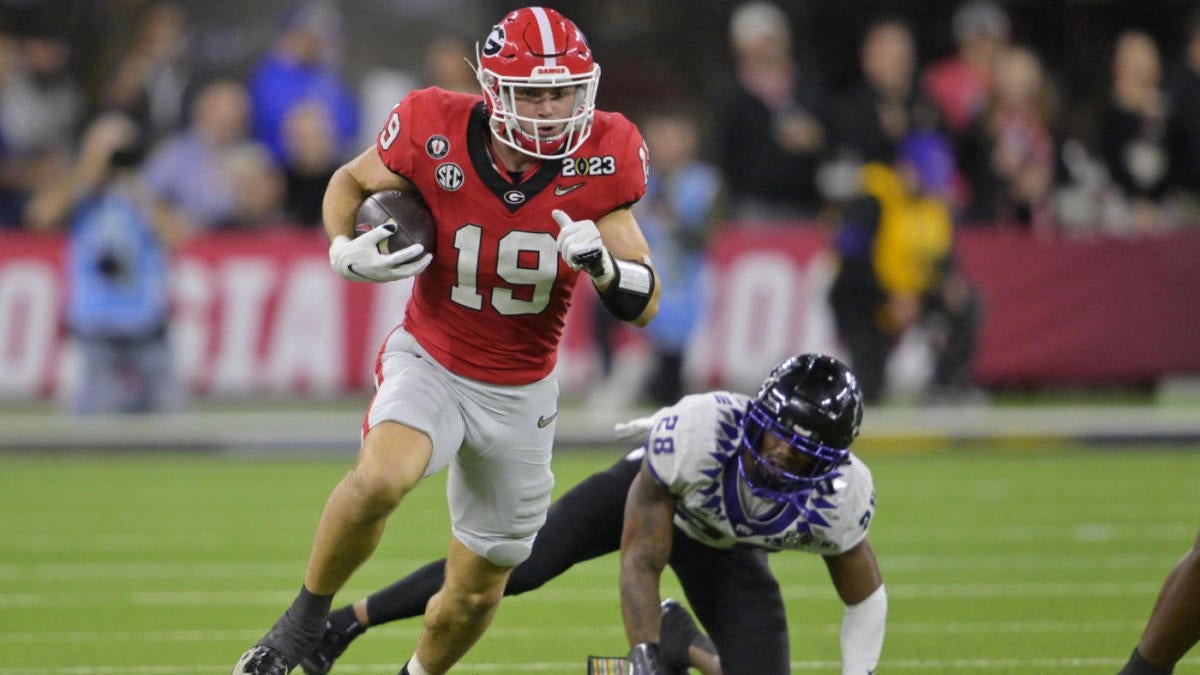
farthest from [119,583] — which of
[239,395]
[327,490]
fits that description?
[239,395]

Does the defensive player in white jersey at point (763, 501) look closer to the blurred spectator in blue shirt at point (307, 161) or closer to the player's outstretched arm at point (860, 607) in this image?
the player's outstretched arm at point (860, 607)

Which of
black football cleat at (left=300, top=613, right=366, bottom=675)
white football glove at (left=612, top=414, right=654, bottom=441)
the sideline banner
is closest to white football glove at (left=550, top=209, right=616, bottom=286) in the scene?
white football glove at (left=612, top=414, right=654, bottom=441)

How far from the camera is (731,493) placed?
4.17m

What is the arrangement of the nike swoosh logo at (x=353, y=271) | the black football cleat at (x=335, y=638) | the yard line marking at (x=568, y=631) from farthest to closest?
the yard line marking at (x=568, y=631)
the black football cleat at (x=335, y=638)
the nike swoosh logo at (x=353, y=271)

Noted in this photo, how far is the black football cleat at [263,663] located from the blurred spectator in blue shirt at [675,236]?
5927mm

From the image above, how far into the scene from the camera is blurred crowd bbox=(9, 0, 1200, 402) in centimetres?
981

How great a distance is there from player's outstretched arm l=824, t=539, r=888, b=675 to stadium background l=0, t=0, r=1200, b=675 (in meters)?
0.83

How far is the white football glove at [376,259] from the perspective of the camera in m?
3.86

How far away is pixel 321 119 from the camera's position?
10.5 meters

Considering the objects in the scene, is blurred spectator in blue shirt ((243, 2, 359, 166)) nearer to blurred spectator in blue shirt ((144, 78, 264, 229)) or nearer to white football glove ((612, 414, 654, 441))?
blurred spectator in blue shirt ((144, 78, 264, 229))

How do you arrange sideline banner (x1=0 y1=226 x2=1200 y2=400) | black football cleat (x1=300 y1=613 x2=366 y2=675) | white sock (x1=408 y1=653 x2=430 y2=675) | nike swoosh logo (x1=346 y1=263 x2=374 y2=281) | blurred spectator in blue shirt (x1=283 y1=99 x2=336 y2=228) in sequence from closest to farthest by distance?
nike swoosh logo (x1=346 y1=263 x2=374 y2=281) < white sock (x1=408 y1=653 x2=430 y2=675) < black football cleat (x1=300 y1=613 x2=366 y2=675) < sideline banner (x1=0 y1=226 x2=1200 y2=400) < blurred spectator in blue shirt (x1=283 y1=99 x2=336 y2=228)

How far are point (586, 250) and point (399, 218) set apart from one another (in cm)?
47

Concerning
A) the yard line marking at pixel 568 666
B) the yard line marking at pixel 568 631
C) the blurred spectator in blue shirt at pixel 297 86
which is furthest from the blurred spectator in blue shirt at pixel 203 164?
the yard line marking at pixel 568 666

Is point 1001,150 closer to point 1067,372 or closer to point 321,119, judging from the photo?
point 1067,372
